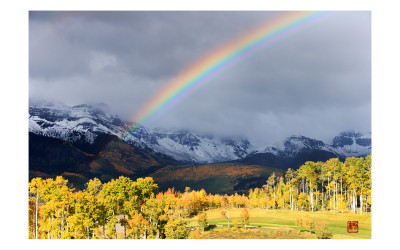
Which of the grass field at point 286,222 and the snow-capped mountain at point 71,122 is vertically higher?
the snow-capped mountain at point 71,122

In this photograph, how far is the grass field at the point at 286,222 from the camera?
39.7m

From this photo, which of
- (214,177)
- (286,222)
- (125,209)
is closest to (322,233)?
(286,222)

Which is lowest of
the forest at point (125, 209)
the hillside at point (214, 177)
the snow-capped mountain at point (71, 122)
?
the hillside at point (214, 177)

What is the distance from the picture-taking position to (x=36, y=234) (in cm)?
3728

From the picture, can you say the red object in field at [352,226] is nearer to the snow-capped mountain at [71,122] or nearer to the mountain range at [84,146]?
the mountain range at [84,146]

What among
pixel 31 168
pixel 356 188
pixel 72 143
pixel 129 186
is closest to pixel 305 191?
pixel 356 188

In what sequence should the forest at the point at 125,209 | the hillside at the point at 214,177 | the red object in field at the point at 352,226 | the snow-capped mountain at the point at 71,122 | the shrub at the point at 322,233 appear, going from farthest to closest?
the snow-capped mountain at the point at 71,122, the hillside at the point at 214,177, the red object in field at the point at 352,226, the shrub at the point at 322,233, the forest at the point at 125,209

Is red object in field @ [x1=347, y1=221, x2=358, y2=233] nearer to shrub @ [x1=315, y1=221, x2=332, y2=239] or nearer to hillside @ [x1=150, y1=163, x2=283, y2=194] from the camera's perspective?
shrub @ [x1=315, y1=221, x2=332, y2=239]

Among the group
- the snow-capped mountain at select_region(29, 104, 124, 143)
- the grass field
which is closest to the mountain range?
the snow-capped mountain at select_region(29, 104, 124, 143)

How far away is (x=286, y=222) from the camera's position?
1951 inches

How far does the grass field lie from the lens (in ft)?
130

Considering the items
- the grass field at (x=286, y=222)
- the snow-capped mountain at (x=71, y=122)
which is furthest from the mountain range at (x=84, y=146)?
the grass field at (x=286, y=222)
